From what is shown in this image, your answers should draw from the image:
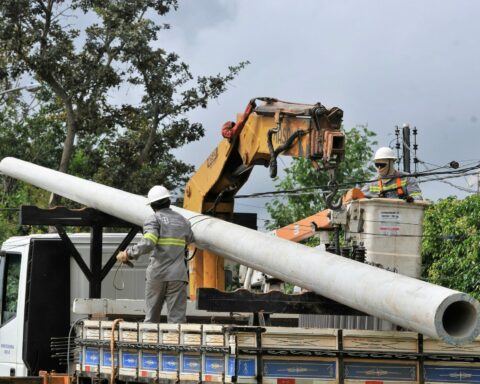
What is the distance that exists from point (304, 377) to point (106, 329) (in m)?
2.94

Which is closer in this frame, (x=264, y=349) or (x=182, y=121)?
(x=264, y=349)

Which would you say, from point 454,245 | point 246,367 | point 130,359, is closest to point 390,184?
point 130,359

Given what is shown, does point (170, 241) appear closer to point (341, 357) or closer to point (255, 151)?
point (255, 151)

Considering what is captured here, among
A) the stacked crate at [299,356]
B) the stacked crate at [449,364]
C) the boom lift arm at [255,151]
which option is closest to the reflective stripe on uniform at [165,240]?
the boom lift arm at [255,151]

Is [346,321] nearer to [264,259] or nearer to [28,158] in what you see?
[264,259]

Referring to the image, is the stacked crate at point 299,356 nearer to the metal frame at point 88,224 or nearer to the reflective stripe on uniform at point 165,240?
the reflective stripe on uniform at point 165,240

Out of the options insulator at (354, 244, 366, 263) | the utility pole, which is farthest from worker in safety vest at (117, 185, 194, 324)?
the utility pole

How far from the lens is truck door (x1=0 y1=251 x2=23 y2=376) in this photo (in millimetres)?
15953

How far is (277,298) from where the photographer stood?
1141 cm

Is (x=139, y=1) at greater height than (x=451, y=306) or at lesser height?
greater

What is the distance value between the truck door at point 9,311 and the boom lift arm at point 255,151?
2254 millimetres

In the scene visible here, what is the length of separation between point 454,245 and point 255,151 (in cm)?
1195

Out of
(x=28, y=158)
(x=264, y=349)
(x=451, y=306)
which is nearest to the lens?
(x=451, y=306)

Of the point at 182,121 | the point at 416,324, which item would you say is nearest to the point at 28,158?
the point at 182,121
